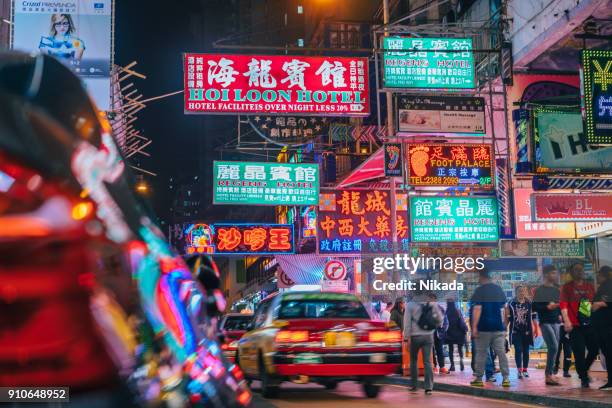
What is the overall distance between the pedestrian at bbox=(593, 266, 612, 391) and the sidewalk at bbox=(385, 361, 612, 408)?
577 mm

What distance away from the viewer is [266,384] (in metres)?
13.0

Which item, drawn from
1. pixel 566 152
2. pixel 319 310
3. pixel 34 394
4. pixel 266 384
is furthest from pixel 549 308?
pixel 34 394

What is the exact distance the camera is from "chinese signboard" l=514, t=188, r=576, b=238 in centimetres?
2280

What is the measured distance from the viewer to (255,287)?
230ft

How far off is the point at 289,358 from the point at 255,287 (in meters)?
57.9

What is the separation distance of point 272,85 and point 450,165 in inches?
182

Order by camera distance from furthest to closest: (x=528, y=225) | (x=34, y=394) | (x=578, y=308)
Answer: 1. (x=528, y=225)
2. (x=578, y=308)
3. (x=34, y=394)

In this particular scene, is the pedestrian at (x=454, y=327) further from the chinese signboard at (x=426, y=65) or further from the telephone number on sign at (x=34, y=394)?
the telephone number on sign at (x=34, y=394)

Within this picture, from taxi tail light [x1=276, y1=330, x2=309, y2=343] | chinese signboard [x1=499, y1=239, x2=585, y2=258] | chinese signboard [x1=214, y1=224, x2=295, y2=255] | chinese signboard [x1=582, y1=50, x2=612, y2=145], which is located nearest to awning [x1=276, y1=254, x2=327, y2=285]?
chinese signboard [x1=214, y1=224, x2=295, y2=255]

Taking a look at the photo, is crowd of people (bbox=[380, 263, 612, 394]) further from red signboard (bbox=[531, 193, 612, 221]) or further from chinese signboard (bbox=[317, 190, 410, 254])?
chinese signboard (bbox=[317, 190, 410, 254])

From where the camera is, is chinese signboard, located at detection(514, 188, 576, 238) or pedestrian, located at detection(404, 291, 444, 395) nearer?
pedestrian, located at detection(404, 291, 444, 395)

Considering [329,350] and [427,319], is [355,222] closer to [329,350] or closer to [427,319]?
[427,319]

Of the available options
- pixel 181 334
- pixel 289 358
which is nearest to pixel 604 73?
pixel 289 358

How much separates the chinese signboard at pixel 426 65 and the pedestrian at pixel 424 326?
698cm
